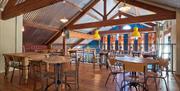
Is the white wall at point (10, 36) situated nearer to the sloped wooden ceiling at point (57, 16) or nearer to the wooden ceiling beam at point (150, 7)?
the sloped wooden ceiling at point (57, 16)

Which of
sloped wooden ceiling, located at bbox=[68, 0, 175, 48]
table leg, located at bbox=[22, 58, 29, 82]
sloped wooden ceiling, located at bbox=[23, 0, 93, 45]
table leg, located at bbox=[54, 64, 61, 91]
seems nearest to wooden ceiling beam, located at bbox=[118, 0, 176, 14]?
sloped wooden ceiling, located at bbox=[68, 0, 175, 48]

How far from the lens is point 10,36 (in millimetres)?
6547

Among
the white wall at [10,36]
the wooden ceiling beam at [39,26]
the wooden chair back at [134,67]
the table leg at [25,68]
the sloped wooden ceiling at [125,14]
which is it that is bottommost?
the table leg at [25,68]

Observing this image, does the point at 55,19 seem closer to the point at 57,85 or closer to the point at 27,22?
the point at 27,22

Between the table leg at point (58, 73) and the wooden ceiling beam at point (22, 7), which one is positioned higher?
the wooden ceiling beam at point (22, 7)

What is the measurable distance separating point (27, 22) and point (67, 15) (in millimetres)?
2341

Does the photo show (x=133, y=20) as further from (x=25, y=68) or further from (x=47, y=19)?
(x=25, y=68)

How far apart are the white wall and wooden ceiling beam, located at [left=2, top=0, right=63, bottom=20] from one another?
13.5 inches

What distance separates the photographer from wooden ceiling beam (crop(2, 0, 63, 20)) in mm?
5061

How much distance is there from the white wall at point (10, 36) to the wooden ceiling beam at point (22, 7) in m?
0.34

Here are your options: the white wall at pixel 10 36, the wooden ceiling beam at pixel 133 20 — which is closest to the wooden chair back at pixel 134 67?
the wooden ceiling beam at pixel 133 20

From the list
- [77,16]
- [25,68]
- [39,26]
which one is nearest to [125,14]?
[77,16]

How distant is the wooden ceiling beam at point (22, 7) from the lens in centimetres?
506

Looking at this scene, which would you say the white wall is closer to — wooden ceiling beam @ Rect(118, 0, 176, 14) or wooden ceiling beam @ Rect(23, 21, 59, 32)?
wooden ceiling beam @ Rect(23, 21, 59, 32)
